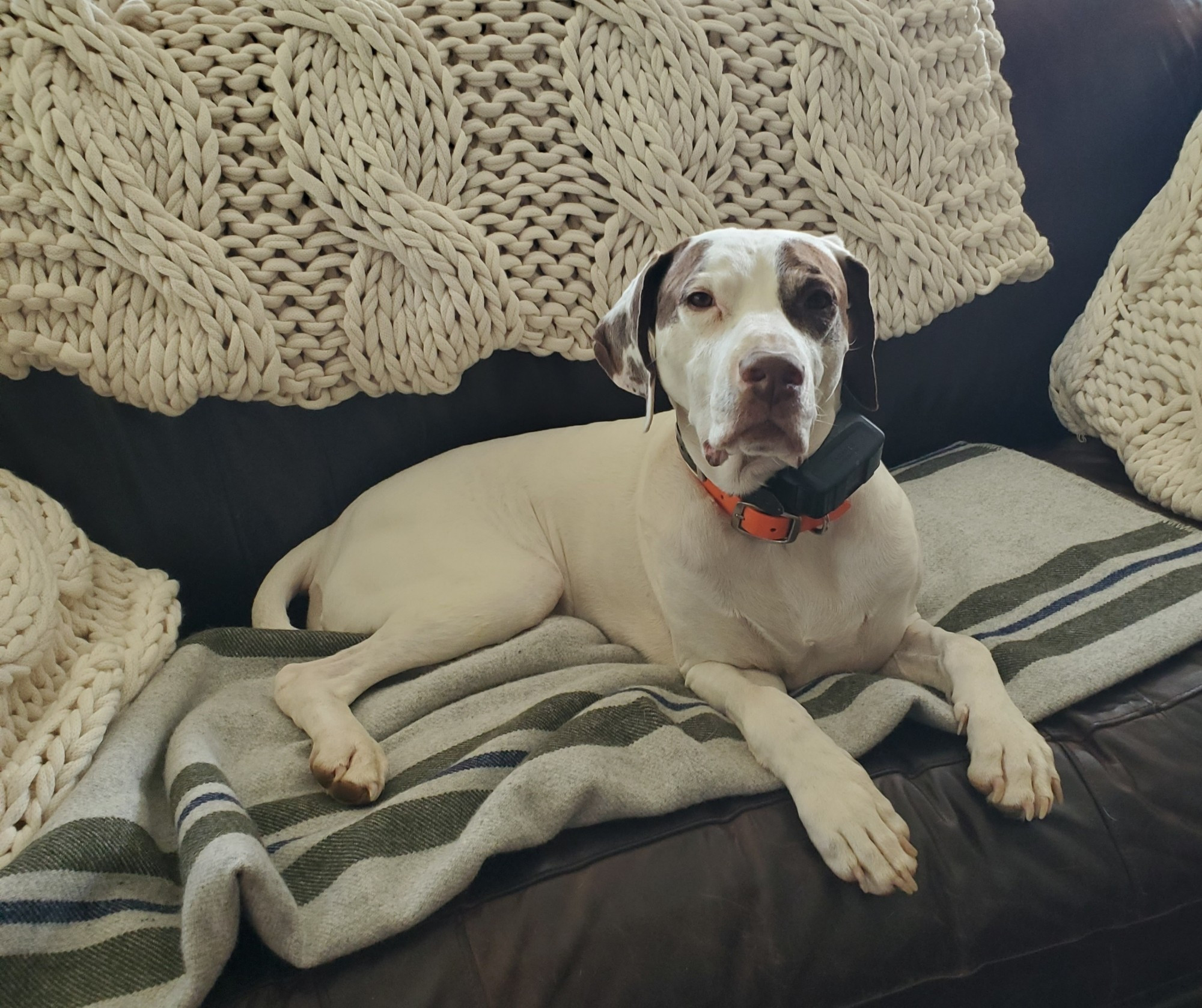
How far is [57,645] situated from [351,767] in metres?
0.45

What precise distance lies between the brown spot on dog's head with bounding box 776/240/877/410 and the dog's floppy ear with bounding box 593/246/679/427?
7.4 inches

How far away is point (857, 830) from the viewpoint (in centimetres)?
86

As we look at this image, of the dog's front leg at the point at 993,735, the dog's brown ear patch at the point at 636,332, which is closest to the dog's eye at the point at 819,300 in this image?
the dog's brown ear patch at the point at 636,332

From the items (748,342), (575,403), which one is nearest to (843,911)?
(748,342)

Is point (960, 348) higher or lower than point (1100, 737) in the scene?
higher

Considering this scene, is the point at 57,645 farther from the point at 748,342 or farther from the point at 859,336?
the point at 859,336

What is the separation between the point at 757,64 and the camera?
1.36m

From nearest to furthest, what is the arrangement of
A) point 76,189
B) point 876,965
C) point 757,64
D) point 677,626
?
1. point 876,965
2. point 76,189
3. point 677,626
4. point 757,64

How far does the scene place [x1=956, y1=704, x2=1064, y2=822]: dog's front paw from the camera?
0.91m

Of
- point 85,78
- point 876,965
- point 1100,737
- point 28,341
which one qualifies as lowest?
point 876,965

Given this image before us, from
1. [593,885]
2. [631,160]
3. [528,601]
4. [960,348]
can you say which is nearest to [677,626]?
[528,601]

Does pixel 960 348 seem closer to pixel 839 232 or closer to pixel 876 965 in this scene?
pixel 839 232

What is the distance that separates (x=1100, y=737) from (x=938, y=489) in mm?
674

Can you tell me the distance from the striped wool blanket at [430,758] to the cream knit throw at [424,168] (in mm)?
446
